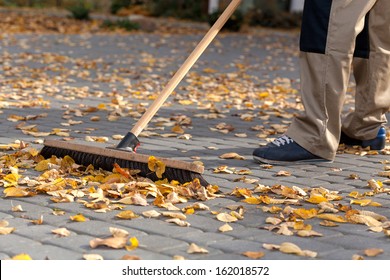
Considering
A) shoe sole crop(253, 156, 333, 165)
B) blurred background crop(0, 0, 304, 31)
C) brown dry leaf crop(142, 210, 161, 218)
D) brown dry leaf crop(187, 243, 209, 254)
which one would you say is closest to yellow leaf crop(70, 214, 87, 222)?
brown dry leaf crop(142, 210, 161, 218)

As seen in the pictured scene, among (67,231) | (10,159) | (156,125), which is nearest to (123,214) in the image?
(67,231)

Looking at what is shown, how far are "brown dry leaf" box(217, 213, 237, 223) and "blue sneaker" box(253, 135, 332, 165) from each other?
1472mm

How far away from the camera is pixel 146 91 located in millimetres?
9977

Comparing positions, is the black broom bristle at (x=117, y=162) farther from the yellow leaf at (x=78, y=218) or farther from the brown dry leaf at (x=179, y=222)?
the yellow leaf at (x=78, y=218)

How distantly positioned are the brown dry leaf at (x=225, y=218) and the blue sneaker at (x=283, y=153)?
147 centimetres

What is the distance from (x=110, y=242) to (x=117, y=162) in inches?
53.7

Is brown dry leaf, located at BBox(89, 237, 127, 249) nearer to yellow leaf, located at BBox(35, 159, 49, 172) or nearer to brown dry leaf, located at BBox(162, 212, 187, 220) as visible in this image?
brown dry leaf, located at BBox(162, 212, 187, 220)

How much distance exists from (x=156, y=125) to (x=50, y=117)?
3.01 ft

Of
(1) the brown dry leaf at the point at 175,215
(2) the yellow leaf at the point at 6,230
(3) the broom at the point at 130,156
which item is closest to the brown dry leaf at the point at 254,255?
(1) the brown dry leaf at the point at 175,215

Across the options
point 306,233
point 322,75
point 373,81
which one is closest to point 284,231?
point 306,233

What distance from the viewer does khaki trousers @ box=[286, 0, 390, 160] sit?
5605 mm

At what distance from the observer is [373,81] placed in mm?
6207

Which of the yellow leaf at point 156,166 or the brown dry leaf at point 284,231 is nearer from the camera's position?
the brown dry leaf at point 284,231

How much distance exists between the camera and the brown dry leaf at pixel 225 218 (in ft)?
14.2
